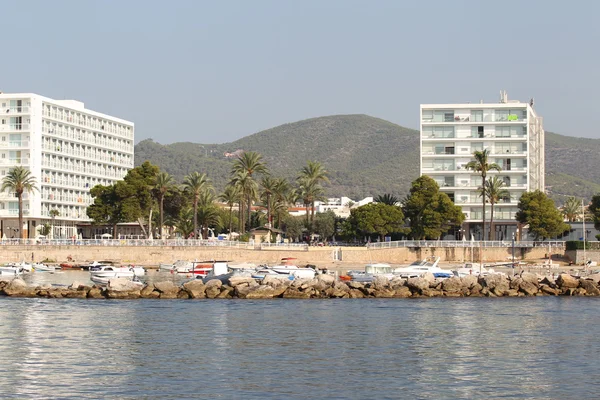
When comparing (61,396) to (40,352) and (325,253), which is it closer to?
(40,352)

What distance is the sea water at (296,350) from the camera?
34188 mm

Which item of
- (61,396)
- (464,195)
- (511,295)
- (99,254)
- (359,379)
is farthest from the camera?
(464,195)

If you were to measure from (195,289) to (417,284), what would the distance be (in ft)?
52.8

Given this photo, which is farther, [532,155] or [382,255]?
[532,155]

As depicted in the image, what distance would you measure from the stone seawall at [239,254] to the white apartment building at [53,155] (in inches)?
666

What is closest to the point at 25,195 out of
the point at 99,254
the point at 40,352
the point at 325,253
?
the point at 99,254

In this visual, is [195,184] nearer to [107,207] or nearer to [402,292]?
[107,207]

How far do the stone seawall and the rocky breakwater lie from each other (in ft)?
121

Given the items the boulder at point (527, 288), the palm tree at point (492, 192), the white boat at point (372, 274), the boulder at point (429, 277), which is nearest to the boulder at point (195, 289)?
the white boat at point (372, 274)

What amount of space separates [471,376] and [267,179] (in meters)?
102

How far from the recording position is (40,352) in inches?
1658

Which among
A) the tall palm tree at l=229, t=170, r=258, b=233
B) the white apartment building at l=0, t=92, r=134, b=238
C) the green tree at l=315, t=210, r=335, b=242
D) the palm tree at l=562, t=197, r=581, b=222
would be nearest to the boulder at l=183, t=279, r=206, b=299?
the tall palm tree at l=229, t=170, r=258, b=233

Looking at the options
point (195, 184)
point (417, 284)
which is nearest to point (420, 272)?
point (417, 284)

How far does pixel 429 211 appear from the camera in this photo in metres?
120
